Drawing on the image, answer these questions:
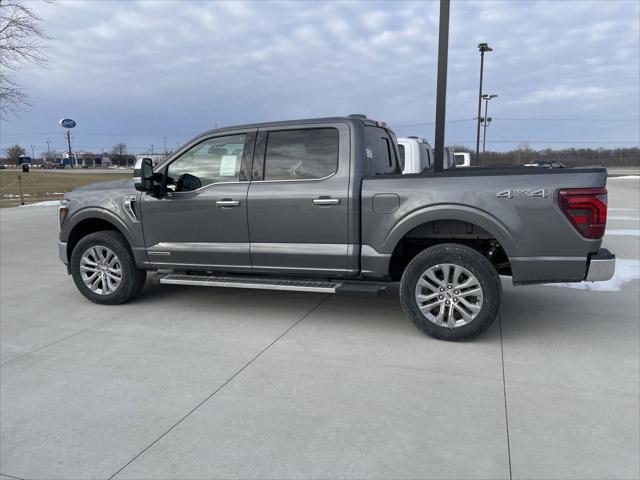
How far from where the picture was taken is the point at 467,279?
4.47 m

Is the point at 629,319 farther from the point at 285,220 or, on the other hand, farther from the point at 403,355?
the point at 285,220

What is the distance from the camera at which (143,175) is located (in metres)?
5.25

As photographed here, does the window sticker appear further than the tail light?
Yes

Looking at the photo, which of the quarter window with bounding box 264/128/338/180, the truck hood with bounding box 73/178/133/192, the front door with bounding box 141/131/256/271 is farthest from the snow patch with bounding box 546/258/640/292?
the truck hood with bounding box 73/178/133/192

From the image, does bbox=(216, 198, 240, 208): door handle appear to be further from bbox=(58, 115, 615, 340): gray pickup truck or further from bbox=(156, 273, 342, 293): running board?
bbox=(156, 273, 342, 293): running board

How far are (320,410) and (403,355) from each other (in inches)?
46.4

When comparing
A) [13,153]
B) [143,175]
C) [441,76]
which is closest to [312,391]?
[143,175]

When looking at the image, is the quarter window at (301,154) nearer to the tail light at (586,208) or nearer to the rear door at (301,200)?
the rear door at (301,200)

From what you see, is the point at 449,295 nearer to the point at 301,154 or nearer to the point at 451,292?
the point at 451,292

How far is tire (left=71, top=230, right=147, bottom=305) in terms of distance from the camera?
5.72 metres

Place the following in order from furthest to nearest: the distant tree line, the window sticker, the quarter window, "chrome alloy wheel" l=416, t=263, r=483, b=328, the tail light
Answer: the distant tree line → the window sticker → the quarter window → "chrome alloy wheel" l=416, t=263, r=483, b=328 → the tail light

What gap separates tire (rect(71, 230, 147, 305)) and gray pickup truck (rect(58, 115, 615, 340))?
15 mm

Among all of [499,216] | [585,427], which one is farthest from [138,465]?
[499,216]

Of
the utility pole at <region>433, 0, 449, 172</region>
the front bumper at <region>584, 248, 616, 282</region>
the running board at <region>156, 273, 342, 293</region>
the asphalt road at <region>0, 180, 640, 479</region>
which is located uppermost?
the utility pole at <region>433, 0, 449, 172</region>
